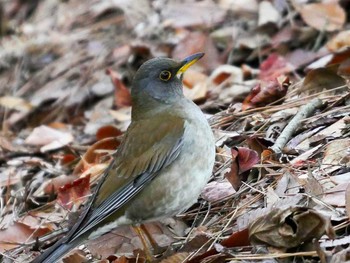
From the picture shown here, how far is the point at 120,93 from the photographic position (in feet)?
26.6

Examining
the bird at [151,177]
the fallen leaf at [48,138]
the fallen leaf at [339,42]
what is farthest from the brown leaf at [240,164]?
the fallen leaf at [48,138]

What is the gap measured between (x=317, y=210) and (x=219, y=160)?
1622 mm

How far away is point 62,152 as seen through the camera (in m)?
7.28

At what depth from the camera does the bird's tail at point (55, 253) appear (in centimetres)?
466

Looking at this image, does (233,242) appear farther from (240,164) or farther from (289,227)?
(240,164)

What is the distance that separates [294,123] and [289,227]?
1501 mm

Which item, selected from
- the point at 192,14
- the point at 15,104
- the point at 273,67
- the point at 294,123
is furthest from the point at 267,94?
the point at 15,104

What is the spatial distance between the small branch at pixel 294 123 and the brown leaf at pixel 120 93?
2.66 m

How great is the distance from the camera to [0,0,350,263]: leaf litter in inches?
178

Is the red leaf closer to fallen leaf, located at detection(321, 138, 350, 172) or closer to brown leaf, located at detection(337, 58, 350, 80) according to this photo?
fallen leaf, located at detection(321, 138, 350, 172)

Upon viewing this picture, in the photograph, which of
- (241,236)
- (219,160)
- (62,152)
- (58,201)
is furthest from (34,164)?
(241,236)

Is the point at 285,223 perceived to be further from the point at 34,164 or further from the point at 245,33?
the point at 245,33

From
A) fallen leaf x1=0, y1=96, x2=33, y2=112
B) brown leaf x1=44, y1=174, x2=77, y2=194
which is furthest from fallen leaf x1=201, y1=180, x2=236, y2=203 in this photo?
fallen leaf x1=0, y1=96, x2=33, y2=112

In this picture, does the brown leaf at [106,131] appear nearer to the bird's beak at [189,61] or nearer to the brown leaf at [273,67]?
the brown leaf at [273,67]
